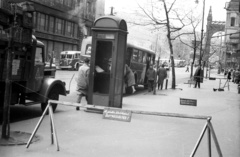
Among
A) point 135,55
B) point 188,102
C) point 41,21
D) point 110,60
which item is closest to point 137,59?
point 135,55

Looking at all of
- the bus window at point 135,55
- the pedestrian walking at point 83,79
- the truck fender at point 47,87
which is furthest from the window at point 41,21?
the truck fender at point 47,87

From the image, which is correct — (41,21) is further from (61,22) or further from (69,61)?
(69,61)

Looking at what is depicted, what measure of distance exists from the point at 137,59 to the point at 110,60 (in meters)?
9.86

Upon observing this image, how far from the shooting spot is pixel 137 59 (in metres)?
21.9

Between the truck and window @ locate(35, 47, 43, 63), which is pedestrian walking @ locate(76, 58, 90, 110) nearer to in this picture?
the truck

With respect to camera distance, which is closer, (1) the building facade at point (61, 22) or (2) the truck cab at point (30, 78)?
(2) the truck cab at point (30, 78)

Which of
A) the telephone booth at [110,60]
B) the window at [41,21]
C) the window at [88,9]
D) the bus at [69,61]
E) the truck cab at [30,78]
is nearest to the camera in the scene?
the truck cab at [30,78]

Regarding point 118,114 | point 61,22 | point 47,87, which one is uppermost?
point 61,22

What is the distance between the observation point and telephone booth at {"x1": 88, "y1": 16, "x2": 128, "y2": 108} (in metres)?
11.3

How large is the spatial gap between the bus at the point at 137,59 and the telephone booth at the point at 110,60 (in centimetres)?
799

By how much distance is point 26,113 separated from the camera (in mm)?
10812

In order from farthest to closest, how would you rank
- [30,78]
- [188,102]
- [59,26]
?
[59,26] → [30,78] → [188,102]

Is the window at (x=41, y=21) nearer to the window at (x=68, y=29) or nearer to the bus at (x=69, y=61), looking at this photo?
the bus at (x=69, y=61)

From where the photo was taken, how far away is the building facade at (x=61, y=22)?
145 ft
